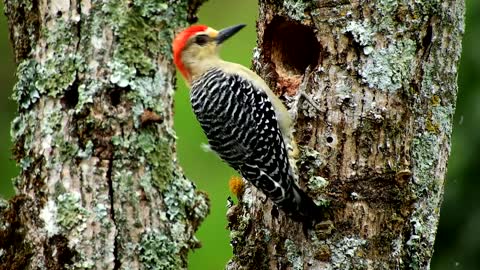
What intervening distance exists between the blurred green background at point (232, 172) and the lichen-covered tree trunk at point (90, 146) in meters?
1.98

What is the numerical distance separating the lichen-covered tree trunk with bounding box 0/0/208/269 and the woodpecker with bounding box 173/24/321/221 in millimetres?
551

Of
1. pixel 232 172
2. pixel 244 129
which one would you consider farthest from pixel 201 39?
pixel 232 172

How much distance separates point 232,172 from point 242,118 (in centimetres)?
305

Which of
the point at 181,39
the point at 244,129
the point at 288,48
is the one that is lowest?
the point at 244,129

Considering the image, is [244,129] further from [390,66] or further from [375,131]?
[390,66]

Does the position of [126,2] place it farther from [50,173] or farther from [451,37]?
[451,37]

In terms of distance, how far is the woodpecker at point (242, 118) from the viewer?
217 inches

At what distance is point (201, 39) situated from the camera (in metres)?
6.54

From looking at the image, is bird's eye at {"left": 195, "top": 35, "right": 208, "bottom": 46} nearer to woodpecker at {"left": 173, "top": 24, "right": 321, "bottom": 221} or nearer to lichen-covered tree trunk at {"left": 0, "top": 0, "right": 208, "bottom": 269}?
woodpecker at {"left": 173, "top": 24, "right": 321, "bottom": 221}

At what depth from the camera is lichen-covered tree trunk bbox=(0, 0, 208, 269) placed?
5203mm

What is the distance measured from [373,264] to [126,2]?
6.40 feet

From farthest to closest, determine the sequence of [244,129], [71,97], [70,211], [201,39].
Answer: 1. [201,39]
2. [244,129]
3. [71,97]
4. [70,211]

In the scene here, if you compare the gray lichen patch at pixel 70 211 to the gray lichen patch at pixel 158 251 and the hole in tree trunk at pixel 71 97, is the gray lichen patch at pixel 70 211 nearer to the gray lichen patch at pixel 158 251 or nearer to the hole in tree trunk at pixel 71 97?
the gray lichen patch at pixel 158 251

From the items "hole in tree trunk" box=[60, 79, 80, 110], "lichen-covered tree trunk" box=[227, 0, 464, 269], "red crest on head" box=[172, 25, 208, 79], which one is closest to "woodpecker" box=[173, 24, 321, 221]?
"red crest on head" box=[172, 25, 208, 79]
